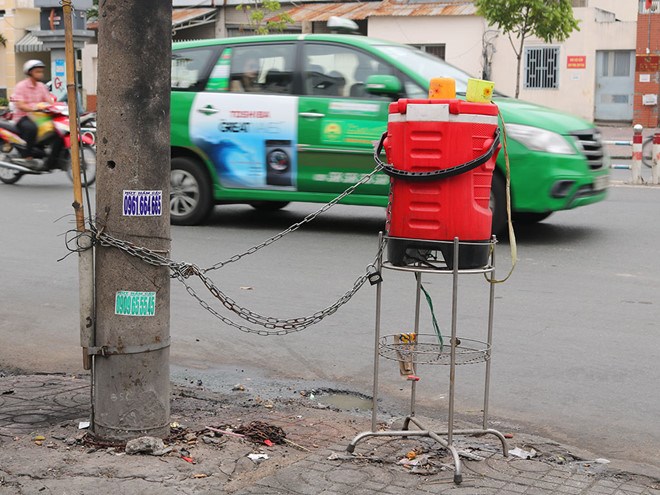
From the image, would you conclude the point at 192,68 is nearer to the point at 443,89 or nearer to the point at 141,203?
the point at 141,203

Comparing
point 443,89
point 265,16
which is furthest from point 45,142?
point 265,16

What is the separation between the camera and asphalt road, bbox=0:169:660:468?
557 centimetres

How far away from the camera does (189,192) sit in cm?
1117

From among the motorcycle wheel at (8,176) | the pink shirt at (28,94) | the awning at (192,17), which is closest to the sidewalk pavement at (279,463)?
the pink shirt at (28,94)

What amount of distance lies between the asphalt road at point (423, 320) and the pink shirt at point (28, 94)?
375 centimetres

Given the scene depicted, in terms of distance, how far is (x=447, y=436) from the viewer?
14.6 ft

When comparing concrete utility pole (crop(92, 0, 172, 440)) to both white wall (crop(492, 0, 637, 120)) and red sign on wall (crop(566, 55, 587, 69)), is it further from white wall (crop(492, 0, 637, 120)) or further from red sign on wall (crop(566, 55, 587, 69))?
red sign on wall (crop(566, 55, 587, 69))

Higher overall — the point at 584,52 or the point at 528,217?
the point at 584,52

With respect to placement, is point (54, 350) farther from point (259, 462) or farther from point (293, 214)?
point (293, 214)

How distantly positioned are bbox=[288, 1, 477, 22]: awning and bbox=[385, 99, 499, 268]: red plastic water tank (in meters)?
30.7

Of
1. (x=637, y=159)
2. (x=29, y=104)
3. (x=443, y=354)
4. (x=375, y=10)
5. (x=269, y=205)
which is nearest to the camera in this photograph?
(x=443, y=354)

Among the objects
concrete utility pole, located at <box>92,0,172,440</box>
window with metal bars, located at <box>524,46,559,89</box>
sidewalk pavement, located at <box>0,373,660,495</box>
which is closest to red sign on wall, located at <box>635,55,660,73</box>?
window with metal bars, located at <box>524,46,559,89</box>

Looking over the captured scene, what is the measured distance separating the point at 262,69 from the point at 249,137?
0.73 m

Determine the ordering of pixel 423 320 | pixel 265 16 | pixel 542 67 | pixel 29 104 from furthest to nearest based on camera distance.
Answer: pixel 265 16, pixel 542 67, pixel 29 104, pixel 423 320
